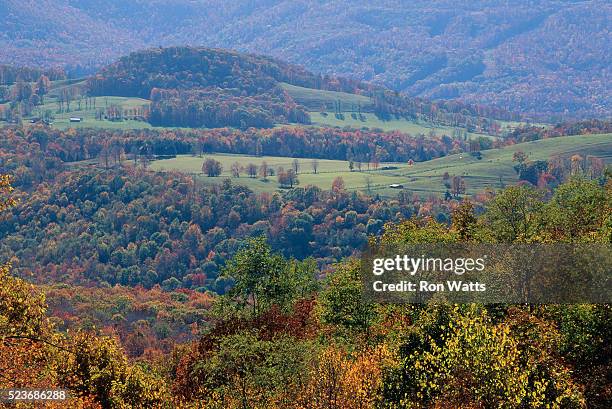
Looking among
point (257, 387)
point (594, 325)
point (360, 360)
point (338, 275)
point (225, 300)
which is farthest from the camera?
point (225, 300)

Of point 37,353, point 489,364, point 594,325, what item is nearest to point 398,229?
point 594,325

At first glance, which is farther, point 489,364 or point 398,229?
point 398,229

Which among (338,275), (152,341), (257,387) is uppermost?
(338,275)

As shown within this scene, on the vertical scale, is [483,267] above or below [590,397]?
above

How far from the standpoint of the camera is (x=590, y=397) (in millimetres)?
39594

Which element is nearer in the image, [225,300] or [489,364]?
[489,364]

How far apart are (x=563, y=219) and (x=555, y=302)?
29.0 metres

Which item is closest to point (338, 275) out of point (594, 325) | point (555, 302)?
point (555, 302)

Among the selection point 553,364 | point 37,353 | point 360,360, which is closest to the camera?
point 37,353

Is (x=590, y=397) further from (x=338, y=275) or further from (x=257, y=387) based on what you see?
(x=338, y=275)

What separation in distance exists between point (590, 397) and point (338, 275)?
28.1 m

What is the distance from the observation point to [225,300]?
7231cm

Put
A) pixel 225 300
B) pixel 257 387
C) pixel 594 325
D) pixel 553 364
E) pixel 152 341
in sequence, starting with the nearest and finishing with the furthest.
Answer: pixel 553 364 → pixel 594 325 → pixel 257 387 → pixel 225 300 → pixel 152 341

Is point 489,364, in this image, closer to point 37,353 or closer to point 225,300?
point 37,353
